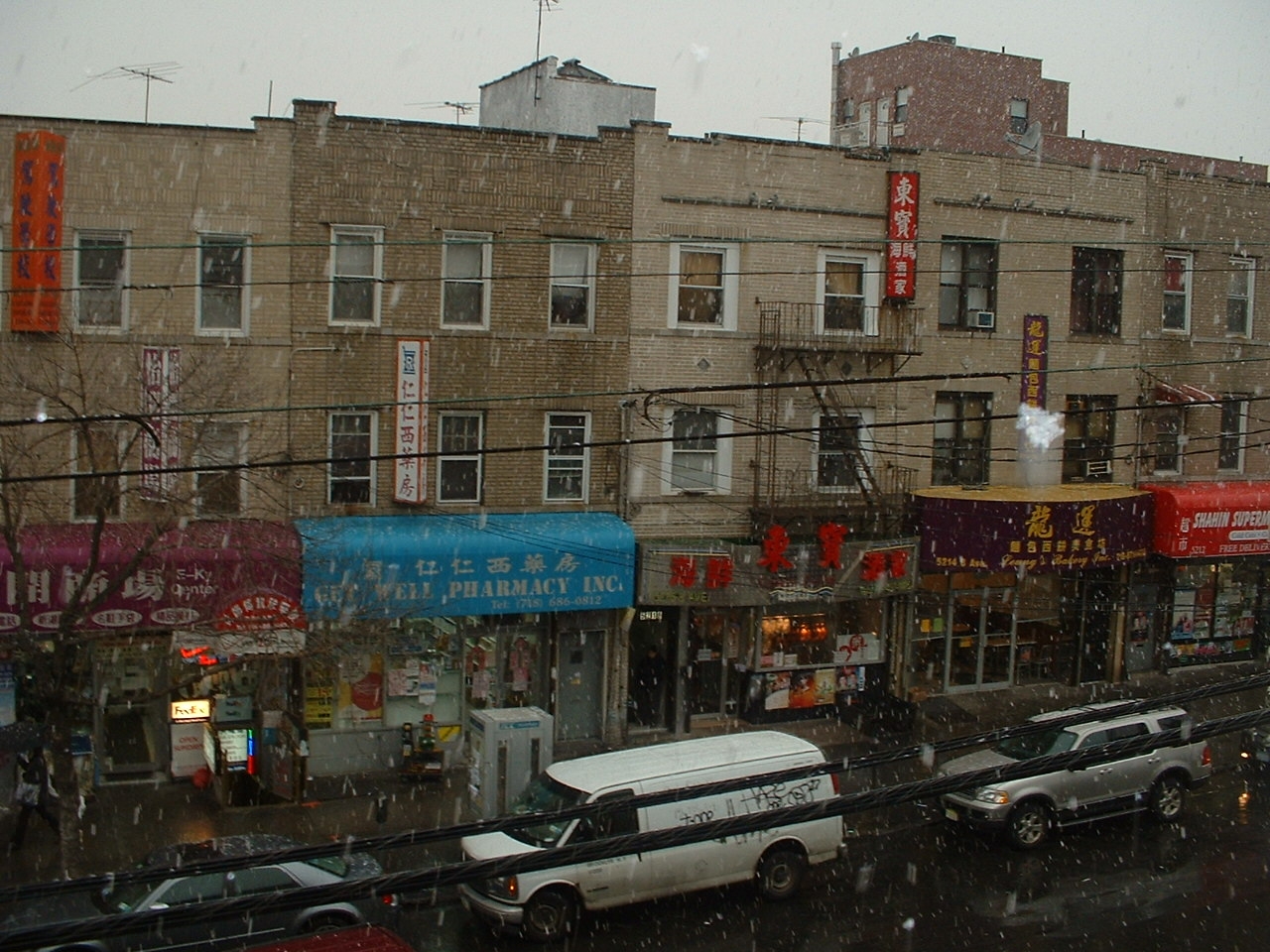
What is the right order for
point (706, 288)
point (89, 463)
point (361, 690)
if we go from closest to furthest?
1. point (89, 463)
2. point (361, 690)
3. point (706, 288)

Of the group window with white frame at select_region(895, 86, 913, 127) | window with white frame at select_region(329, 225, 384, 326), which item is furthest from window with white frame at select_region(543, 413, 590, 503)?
window with white frame at select_region(895, 86, 913, 127)

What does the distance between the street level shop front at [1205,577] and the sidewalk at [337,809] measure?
3.15 m

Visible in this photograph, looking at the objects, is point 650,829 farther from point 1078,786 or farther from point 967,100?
point 967,100

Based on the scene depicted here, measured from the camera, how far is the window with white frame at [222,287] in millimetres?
18297

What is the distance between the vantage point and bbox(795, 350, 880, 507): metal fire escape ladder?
2092 cm

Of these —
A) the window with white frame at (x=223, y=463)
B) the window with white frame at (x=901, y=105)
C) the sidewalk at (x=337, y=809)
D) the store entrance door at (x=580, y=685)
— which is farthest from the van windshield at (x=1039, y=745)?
the window with white frame at (x=901, y=105)

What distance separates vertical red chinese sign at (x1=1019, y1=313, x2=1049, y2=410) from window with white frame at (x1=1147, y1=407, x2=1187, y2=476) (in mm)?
2886

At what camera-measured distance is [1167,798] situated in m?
16.7

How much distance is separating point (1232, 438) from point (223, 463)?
20.2m

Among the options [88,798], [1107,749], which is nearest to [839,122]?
[88,798]

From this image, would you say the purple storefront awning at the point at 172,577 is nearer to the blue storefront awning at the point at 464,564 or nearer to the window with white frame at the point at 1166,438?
the blue storefront awning at the point at 464,564

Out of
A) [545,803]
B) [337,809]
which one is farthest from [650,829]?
[337,809]

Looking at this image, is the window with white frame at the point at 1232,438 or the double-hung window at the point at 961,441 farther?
the window with white frame at the point at 1232,438

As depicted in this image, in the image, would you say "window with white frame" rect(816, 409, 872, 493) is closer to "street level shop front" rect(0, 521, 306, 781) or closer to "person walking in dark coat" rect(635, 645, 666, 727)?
"person walking in dark coat" rect(635, 645, 666, 727)
